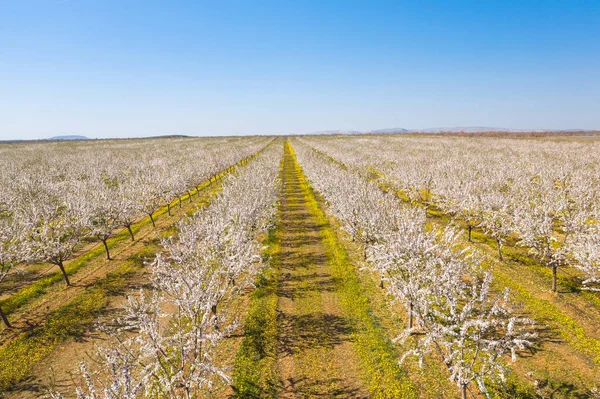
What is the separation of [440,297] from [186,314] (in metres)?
9.86

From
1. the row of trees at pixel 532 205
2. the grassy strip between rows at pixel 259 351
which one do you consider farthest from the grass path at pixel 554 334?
the grassy strip between rows at pixel 259 351

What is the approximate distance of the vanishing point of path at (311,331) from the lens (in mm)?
14094

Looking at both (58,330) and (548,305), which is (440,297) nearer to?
(548,305)

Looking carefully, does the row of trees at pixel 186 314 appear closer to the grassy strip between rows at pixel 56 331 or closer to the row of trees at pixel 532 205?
the grassy strip between rows at pixel 56 331

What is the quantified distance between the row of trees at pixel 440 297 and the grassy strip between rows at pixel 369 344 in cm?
123

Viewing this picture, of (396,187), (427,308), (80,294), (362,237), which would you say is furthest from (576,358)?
(396,187)

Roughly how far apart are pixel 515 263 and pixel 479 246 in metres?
3.89

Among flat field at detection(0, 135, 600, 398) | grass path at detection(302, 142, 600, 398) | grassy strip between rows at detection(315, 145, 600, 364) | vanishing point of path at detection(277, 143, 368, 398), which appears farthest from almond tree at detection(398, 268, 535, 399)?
grassy strip between rows at detection(315, 145, 600, 364)

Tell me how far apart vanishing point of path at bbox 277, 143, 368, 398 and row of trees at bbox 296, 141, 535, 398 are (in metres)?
3.18

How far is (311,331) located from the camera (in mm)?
17781

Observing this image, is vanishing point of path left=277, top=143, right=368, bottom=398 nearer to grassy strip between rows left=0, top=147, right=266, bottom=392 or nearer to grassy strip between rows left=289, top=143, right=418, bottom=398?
grassy strip between rows left=289, top=143, right=418, bottom=398

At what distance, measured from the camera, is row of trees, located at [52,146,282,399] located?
31.3 feet

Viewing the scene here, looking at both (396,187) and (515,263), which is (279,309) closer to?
(515,263)

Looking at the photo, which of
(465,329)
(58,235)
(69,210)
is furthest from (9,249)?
(465,329)
